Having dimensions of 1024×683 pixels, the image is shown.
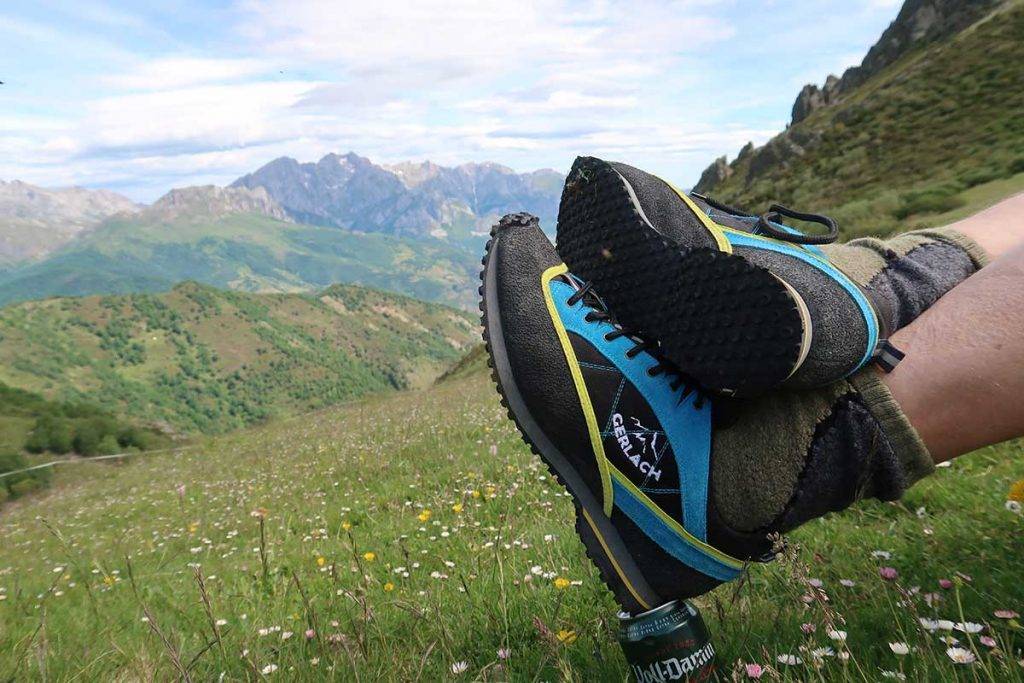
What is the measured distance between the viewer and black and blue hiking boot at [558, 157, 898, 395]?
1757 mm

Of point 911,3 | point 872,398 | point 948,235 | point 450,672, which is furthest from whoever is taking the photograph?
point 911,3

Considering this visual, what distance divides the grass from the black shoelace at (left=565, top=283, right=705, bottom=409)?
23.3 inches

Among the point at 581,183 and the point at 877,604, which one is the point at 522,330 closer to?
the point at 581,183

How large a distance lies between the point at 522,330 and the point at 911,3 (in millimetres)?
98315

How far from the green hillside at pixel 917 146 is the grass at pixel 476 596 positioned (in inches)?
906

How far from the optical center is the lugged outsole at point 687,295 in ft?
5.71

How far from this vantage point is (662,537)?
6.87ft

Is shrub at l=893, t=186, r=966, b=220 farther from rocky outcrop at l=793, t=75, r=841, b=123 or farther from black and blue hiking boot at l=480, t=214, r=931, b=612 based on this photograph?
rocky outcrop at l=793, t=75, r=841, b=123

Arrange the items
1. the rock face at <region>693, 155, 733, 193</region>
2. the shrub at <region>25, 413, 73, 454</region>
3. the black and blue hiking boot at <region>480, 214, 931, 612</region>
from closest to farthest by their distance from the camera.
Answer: the black and blue hiking boot at <region>480, 214, 931, 612</region>, the shrub at <region>25, 413, 73, 454</region>, the rock face at <region>693, 155, 733, 193</region>

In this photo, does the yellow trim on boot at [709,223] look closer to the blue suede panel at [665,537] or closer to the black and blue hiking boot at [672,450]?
the black and blue hiking boot at [672,450]

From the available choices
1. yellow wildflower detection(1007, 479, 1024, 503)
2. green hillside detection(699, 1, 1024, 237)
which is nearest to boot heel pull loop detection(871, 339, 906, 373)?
yellow wildflower detection(1007, 479, 1024, 503)

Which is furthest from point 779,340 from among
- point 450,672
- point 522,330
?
point 450,672

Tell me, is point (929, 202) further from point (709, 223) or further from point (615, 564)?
point (615, 564)

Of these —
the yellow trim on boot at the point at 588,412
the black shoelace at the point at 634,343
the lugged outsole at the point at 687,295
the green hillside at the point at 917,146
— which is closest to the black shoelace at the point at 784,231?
the lugged outsole at the point at 687,295
